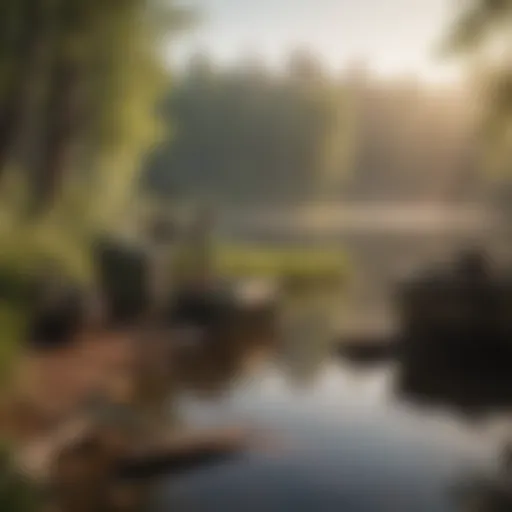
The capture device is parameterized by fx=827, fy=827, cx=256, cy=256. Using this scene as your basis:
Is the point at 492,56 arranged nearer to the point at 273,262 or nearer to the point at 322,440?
the point at 273,262

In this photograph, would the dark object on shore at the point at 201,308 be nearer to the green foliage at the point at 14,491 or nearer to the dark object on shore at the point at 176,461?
the dark object on shore at the point at 176,461

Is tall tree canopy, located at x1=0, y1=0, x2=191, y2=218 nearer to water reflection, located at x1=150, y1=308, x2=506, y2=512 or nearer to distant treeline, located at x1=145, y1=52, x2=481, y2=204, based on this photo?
distant treeline, located at x1=145, y1=52, x2=481, y2=204

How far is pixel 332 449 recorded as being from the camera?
1038 mm

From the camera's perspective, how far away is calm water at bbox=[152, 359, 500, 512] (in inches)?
39.9

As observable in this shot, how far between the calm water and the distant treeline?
0.82 ft

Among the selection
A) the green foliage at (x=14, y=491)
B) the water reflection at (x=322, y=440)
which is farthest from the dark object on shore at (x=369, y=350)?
the green foliage at (x=14, y=491)

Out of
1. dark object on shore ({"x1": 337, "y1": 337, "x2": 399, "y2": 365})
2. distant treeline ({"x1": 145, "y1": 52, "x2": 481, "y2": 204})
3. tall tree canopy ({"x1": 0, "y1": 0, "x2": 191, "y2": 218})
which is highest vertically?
tall tree canopy ({"x1": 0, "y1": 0, "x2": 191, "y2": 218})

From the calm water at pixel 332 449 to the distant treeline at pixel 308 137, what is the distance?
0.25 metres

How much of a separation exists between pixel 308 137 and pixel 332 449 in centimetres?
42

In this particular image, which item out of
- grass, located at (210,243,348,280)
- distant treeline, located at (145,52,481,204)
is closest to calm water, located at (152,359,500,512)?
grass, located at (210,243,348,280)

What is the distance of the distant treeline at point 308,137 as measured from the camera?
1088 mm

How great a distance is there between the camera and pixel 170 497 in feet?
3.32

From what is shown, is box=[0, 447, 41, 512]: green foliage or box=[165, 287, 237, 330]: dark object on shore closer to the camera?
box=[0, 447, 41, 512]: green foliage

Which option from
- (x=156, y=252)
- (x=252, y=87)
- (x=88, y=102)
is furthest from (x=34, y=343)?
(x=252, y=87)
